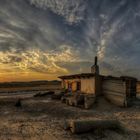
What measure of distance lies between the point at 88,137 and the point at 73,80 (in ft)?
Result: 53.5

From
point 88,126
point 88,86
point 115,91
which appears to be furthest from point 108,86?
point 88,126

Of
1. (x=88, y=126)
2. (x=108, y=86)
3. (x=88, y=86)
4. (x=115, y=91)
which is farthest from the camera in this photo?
(x=88, y=86)

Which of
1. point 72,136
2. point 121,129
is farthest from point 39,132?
point 121,129

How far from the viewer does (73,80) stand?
80.9 feet

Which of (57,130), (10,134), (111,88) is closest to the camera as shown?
(10,134)

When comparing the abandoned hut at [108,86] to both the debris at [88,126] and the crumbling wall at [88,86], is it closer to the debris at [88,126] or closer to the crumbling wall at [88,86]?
the crumbling wall at [88,86]

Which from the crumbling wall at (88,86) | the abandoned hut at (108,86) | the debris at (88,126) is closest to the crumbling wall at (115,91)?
the abandoned hut at (108,86)

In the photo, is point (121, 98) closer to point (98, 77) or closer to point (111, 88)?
point (111, 88)

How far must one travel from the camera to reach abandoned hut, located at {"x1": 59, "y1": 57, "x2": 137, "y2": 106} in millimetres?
18625

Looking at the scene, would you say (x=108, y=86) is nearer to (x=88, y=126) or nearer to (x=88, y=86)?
(x=88, y=86)

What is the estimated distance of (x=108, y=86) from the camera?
66.2 feet

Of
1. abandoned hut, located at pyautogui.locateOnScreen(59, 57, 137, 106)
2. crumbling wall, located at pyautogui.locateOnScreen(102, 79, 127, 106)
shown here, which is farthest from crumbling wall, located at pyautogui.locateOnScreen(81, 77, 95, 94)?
crumbling wall, located at pyautogui.locateOnScreen(102, 79, 127, 106)

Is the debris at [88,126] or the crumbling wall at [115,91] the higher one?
the crumbling wall at [115,91]

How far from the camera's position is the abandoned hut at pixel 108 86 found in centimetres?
1862
